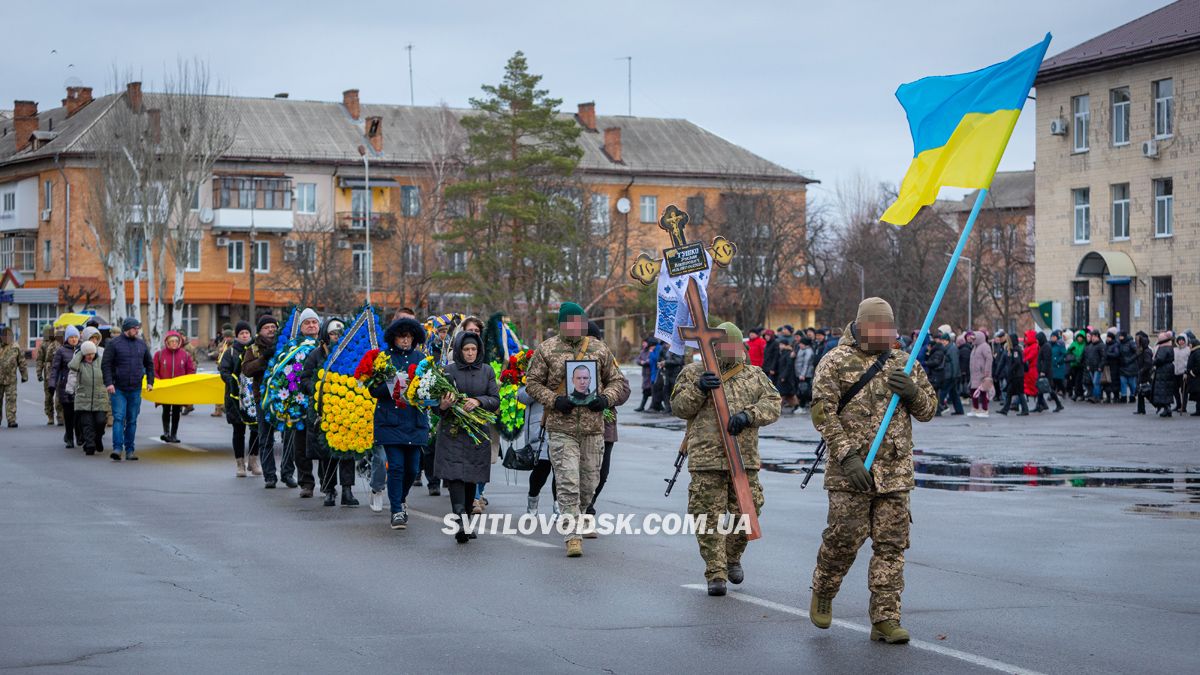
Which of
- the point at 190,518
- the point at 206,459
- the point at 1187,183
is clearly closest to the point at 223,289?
the point at 1187,183

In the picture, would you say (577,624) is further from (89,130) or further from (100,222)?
(89,130)

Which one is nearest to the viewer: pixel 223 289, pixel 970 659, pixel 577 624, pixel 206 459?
pixel 970 659

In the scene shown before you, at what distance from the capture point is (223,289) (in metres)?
82.2

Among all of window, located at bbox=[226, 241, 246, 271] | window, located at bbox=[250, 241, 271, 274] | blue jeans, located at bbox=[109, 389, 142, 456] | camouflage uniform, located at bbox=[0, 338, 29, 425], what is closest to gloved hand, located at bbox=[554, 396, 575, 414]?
blue jeans, located at bbox=[109, 389, 142, 456]

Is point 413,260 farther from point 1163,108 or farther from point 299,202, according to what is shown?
point 1163,108

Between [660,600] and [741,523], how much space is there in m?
0.76

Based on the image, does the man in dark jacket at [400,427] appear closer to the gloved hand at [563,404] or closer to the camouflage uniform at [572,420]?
the camouflage uniform at [572,420]

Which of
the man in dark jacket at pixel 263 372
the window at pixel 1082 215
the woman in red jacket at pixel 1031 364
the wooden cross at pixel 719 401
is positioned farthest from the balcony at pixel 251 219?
the wooden cross at pixel 719 401

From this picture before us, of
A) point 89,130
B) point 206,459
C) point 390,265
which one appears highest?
point 89,130

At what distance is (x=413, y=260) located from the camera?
80312mm

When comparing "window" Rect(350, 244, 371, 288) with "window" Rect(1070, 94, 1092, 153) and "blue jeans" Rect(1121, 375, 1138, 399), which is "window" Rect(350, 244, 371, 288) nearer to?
"window" Rect(1070, 94, 1092, 153)

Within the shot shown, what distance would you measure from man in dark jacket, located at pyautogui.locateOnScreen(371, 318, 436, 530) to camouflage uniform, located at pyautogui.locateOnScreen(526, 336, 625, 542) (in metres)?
1.75

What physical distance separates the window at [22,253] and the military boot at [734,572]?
81.9 m

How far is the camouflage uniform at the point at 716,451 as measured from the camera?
9.75m
